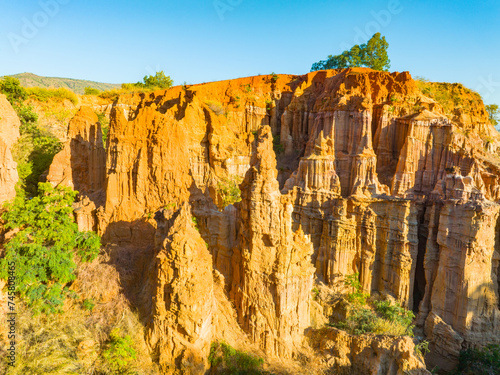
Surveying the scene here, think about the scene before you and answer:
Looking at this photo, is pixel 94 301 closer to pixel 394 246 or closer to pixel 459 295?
pixel 394 246

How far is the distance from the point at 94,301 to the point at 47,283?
190 centimetres

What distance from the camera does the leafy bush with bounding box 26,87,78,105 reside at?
32.5 metres

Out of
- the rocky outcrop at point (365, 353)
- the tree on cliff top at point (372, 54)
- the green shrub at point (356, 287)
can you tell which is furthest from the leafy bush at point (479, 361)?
the tree on cliff top at point (372, 54)

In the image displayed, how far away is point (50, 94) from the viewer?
33.5 metres

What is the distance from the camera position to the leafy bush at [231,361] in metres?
9.36

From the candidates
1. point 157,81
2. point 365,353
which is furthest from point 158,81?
point 365,353

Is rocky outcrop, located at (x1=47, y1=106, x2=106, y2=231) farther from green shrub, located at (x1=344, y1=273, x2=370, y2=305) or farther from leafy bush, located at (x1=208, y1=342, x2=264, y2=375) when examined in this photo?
green shrub, located at (x1=344, y1=273, x2=370, y2=305)

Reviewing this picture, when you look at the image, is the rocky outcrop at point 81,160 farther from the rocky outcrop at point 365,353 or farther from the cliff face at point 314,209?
the rocky outcrop at point 365,353

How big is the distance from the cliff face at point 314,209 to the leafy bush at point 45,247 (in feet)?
3.92

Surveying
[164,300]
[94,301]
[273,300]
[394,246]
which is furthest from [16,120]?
[394,246]

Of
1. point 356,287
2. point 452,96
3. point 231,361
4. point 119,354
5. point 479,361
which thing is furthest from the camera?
point 452,96

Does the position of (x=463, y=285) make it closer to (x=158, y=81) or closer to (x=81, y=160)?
(x=81, y=160)

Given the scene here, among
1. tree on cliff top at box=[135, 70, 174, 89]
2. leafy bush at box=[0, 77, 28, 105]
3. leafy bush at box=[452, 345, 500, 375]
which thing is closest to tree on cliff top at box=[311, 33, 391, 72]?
tree on cliff top at box=[135, 70, 174, 89]

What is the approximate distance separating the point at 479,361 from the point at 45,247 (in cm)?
1955
